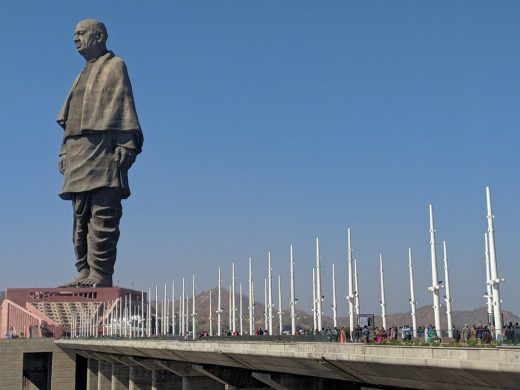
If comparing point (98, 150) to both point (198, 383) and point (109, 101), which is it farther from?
point (198, 383)

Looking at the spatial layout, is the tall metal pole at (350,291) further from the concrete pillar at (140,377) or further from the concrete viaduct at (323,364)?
the concrete pillar at (140,377)

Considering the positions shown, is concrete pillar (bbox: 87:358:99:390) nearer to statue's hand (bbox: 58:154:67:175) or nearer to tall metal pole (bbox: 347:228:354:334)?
statue's hand (bbox: 58:154:67:175)

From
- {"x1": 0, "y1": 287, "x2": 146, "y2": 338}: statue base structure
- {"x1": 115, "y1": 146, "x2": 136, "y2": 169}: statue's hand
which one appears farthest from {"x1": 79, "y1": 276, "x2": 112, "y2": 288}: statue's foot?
{"x1": 115, "y1": 146, "x2": 136, "y2": 169}: statue's hand

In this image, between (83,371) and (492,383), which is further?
(83,371)

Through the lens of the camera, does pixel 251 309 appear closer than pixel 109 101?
Yes

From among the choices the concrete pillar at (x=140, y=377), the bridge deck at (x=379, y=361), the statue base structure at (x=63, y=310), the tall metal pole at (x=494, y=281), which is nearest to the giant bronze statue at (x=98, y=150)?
the statue base structure at (x=63, y=310)

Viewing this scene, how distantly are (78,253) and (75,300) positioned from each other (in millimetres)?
6753

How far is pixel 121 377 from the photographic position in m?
63.6

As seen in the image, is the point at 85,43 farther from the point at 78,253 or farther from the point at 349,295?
the point at 349,295

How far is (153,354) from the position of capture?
42.5m

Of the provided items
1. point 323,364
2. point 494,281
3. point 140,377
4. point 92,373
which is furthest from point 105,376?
point 494,281

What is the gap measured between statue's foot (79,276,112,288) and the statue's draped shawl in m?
18.4

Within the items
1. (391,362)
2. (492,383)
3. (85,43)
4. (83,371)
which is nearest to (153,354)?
(391,362)

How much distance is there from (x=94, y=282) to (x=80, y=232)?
6.86m
